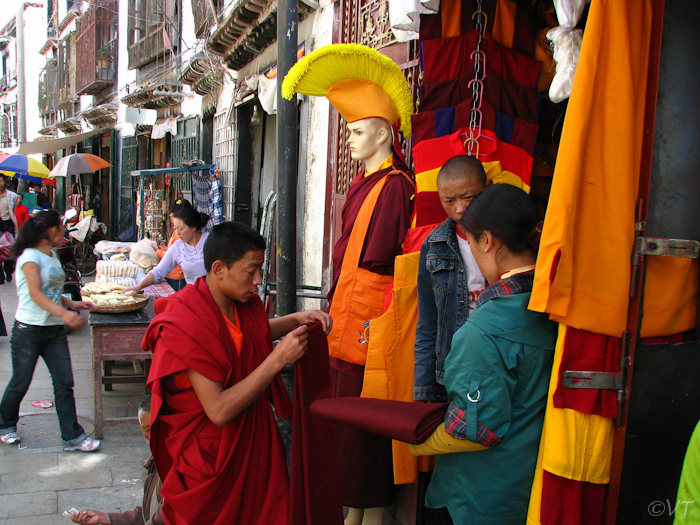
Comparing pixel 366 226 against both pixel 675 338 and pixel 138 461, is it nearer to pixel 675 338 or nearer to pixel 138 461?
pixel 675 338

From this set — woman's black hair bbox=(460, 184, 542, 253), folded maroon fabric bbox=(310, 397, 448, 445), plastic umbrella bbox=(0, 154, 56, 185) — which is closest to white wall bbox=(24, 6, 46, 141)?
plastic umbrella bbox=(0, 154, 56, 185)

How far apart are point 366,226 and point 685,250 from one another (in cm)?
145

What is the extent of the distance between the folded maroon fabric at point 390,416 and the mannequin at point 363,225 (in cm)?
97

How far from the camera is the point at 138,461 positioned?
12.4ft

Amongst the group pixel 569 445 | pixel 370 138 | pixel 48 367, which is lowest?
pixel 48 367

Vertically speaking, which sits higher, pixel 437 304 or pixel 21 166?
pixel 21 166

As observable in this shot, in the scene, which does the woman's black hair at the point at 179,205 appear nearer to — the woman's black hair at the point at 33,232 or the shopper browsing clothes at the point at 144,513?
the woman's black hair at the point at 33,232

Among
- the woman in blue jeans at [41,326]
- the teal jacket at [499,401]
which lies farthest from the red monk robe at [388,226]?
the woman in blue jeans at [41,326]

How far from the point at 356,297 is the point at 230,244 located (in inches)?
37.2

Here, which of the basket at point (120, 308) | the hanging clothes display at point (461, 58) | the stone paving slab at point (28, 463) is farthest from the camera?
the basket at point (120, 308)

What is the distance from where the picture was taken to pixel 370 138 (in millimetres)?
2877

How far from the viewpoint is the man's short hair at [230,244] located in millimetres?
1923

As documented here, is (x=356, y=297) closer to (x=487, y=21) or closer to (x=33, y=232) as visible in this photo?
(x=487, y=21)

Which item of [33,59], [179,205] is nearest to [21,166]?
[179,205]
